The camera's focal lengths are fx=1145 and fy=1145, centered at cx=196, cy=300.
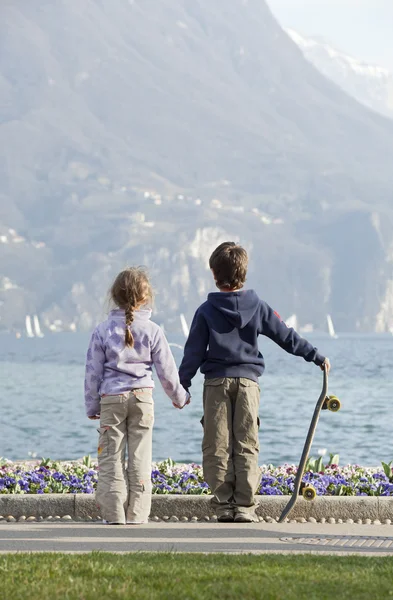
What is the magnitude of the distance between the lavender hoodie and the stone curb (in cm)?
88

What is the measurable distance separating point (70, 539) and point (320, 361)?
2.27m

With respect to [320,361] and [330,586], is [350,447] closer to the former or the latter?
[320,361]

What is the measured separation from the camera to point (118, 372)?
8.32m

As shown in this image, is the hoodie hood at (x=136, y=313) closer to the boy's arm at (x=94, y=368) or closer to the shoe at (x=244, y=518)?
the boy's arm at (x=94, y=368)

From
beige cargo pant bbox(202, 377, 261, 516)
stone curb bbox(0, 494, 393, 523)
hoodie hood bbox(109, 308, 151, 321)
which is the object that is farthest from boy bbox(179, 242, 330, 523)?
stone curb bbox(0, 494, 393, 523)

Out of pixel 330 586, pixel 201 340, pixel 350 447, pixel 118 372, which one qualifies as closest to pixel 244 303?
pixel 201 340

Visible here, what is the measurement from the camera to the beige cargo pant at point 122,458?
8211 mm

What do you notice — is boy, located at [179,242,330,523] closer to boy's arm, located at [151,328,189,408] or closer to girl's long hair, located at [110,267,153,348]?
boy's arm, located at [151,328,189,408]

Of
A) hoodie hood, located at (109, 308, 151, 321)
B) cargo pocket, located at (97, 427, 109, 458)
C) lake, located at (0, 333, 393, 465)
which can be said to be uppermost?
hoodie hood, located at (109, 308, 151, 321)

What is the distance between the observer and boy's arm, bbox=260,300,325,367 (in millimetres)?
8469

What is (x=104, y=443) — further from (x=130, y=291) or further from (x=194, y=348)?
(x=130, y=291)

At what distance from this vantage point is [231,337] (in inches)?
331

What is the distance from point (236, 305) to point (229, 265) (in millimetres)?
298

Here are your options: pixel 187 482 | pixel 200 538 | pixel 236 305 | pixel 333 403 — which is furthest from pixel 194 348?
pixel 187 482
